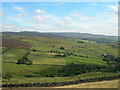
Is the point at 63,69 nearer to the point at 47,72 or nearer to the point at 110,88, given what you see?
the point at 47,72

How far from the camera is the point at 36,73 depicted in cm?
1972

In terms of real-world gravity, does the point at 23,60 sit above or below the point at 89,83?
above

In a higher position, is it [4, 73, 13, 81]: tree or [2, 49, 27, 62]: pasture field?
[2, 49, 27, 62]: pasture field

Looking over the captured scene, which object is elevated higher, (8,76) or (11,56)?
(11,56)

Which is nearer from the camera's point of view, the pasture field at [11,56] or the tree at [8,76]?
the tree at [8,76]

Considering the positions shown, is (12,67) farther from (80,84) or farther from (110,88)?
(110,88)

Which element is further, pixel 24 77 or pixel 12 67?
pixel 12 67

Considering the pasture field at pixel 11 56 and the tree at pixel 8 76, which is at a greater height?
the pasture field at pixel 11 56

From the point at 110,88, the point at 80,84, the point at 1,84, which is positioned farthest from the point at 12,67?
the point at 110,88

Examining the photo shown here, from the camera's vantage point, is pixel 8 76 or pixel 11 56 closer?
pixel 8 76

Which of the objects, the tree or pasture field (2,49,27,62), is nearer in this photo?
the tree

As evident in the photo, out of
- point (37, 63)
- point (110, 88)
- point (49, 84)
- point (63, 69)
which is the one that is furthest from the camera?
point (37, 63)

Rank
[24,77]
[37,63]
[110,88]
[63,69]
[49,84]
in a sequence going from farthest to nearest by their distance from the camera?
1. [37,63]
2. [63,69]
3. [24,77]
4. [49,84]
5. [110,88]

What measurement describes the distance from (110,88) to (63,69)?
885 cm
